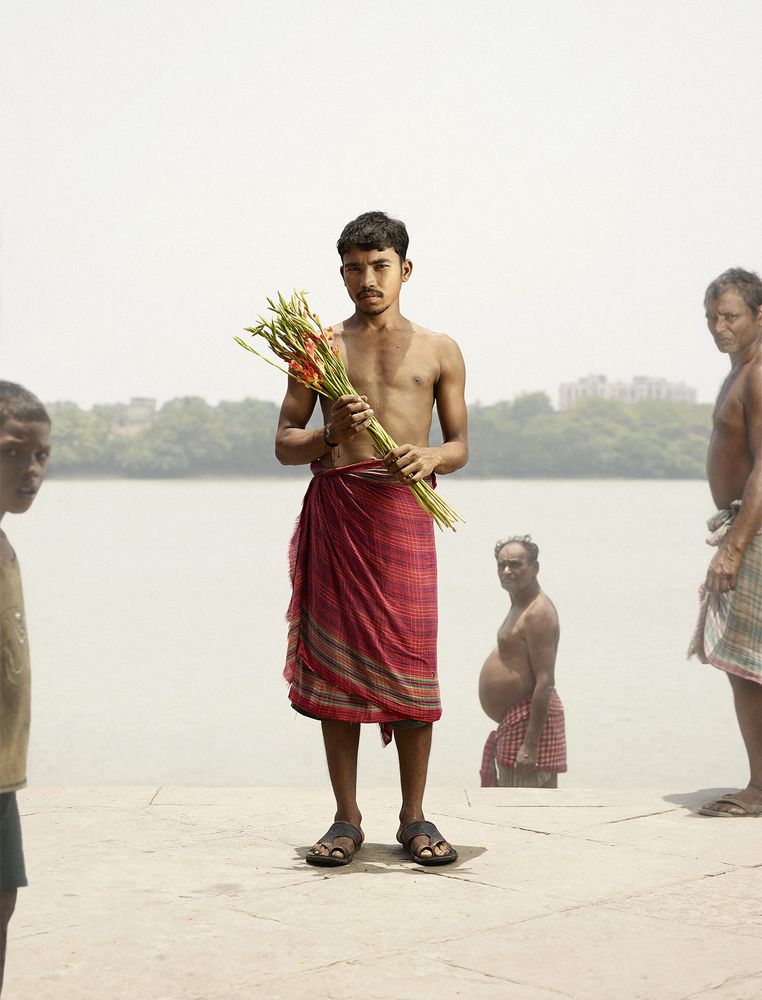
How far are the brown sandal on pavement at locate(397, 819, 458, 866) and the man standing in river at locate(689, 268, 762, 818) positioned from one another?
3.87ft

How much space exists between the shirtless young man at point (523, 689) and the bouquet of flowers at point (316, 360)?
2407 millimetres

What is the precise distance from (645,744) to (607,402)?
4.47 metres

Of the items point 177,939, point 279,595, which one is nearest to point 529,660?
point 177,939

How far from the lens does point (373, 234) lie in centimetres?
431

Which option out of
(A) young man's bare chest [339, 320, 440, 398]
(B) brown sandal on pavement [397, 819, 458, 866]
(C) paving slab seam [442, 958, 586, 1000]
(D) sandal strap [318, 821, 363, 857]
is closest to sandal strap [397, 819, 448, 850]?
(B) brown sandal on pavement [397, 819, 458, 866]

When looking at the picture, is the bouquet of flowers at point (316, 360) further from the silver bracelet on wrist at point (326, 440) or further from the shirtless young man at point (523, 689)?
the shirtless young man at point (523, 689)

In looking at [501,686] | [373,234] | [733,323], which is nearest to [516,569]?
[501,686]

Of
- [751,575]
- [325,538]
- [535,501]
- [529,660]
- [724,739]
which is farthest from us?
[535,501]

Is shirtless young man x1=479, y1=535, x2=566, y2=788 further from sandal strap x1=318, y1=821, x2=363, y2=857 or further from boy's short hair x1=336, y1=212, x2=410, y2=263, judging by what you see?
boy's short hair x1=336, y1=212, x2=410, y2=263

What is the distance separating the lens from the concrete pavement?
3.16 meters

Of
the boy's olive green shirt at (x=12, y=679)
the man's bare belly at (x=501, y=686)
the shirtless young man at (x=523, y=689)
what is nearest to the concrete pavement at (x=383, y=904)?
the boy's olive green shirt at (x=12, y=679)

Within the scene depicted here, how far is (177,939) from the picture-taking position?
3.43 meters

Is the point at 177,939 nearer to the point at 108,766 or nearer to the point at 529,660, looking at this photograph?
the point at 529,660

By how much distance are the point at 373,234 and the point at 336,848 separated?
1767 mm
